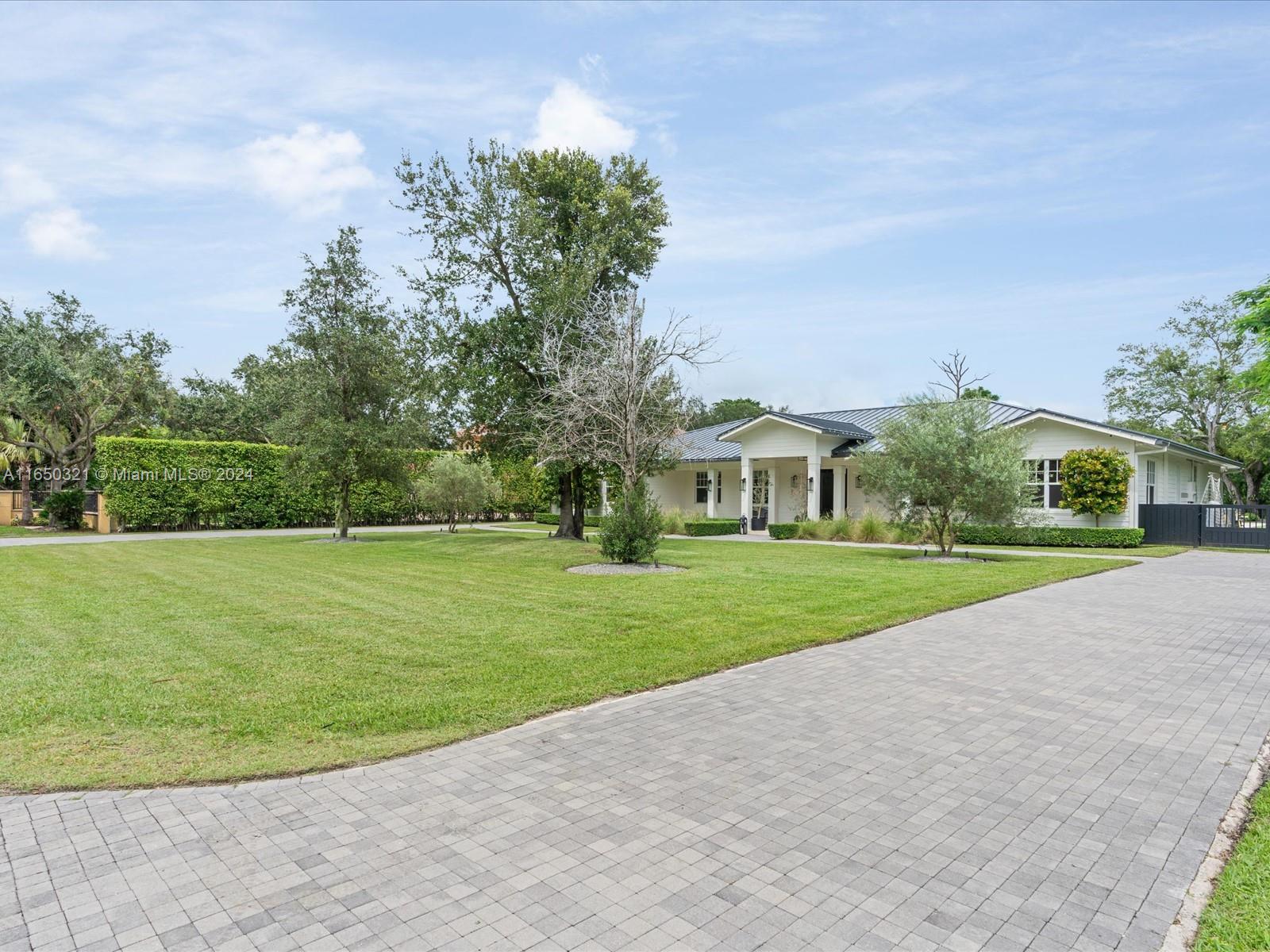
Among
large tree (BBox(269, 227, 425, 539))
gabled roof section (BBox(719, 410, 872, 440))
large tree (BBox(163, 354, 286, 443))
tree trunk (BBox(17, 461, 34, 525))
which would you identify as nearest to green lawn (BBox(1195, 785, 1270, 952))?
large tree (BBox(269, 227, 425, 539))

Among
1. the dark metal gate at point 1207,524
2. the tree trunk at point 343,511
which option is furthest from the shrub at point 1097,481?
the tree trunk at point 343,511

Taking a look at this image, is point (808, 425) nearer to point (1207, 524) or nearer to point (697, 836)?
point (1207, 524)

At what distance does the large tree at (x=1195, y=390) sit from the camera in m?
38.4

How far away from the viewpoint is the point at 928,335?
30719 millimetres

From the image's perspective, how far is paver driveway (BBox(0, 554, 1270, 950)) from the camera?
267 centimetres

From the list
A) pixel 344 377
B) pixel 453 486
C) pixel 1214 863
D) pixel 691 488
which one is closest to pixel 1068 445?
pixel 691 488

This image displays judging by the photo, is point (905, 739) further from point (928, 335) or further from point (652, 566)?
point (928, 335)

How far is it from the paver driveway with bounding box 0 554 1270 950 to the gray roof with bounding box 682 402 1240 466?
16.9 metres

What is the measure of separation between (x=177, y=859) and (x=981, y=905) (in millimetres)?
3488

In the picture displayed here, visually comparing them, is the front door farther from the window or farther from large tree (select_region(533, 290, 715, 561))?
large tree (select_region(533, 290, 715, 561))

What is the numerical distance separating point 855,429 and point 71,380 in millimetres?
30901

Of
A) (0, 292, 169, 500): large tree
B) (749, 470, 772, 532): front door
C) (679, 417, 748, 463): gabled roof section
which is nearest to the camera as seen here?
(0, 292, 169, 500): large tree

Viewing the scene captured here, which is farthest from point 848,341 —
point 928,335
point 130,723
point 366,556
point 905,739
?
point 130,723

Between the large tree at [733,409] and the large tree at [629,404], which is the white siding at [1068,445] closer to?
the large tree at [629,404]
